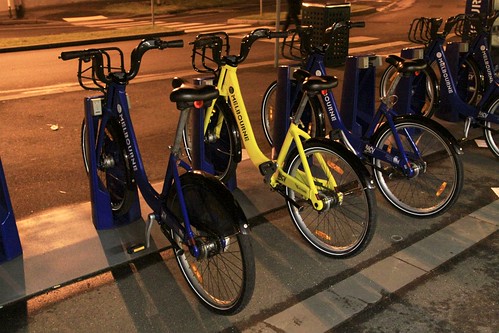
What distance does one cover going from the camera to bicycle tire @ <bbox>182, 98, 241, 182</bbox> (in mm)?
4516

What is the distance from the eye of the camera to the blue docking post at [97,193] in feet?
13.2

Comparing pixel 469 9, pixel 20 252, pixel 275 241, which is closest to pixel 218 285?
pixel 275 241

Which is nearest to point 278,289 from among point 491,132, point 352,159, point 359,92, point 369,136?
point 352,159

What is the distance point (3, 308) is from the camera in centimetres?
336

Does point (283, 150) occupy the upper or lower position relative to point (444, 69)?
lower

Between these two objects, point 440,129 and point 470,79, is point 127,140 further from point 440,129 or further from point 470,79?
point 470,79

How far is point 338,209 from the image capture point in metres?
4.36

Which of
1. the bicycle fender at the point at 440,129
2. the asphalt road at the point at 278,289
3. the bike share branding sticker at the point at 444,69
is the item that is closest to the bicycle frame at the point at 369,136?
the bicycle fender at the point at 440,129

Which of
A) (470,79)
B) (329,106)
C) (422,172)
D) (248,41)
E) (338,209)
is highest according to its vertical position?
(248,41)

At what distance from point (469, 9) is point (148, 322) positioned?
6479 mm

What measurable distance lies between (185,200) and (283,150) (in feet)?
3.44

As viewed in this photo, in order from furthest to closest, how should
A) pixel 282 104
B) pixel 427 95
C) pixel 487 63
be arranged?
pixel 487 63, pixel 427 95, pixel 282 104

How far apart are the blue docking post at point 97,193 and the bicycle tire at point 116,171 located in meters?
0.05

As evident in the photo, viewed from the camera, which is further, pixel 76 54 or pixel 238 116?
pixel 238 116
